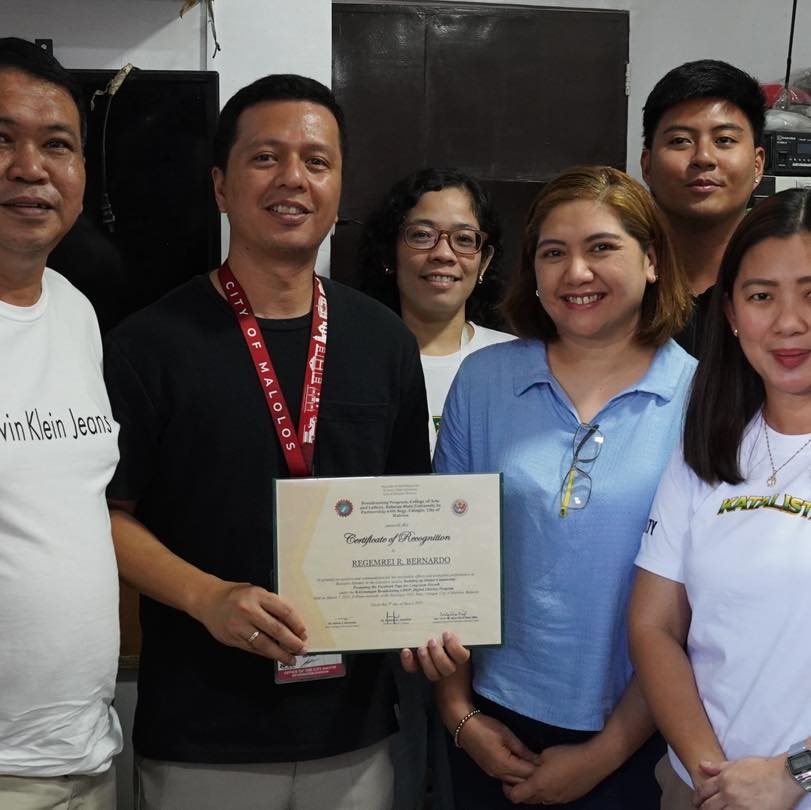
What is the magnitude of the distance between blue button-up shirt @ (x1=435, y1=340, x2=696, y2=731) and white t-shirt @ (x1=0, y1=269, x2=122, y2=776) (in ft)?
2.40

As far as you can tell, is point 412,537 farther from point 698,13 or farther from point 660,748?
point 698,13

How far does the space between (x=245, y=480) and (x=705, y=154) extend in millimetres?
1617

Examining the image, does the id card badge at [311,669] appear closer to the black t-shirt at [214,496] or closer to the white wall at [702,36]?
the black t-shirt at [214,496]

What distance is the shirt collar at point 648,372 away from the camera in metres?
1.97

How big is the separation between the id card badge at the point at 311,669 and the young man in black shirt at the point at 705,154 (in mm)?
1451

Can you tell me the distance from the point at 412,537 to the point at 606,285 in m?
0.61

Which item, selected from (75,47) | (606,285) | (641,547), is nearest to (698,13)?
(75,47)

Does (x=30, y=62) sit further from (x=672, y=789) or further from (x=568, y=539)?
(x=672, y=789)

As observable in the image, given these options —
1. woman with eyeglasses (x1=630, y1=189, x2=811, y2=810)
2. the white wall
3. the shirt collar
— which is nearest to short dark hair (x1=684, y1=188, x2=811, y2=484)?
woman with eyeglasses (x1=630, y1=189, x2=811, y2=810)

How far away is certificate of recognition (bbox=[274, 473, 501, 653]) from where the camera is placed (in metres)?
1.78

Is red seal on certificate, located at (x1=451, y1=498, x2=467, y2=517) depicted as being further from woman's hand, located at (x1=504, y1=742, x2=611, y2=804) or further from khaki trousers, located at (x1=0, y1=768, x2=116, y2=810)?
khaki trousers, located at (x1=0, y1=768, x2=116, y2=810)

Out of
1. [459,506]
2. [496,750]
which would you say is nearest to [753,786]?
[496,750]

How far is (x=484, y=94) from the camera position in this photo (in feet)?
15.6

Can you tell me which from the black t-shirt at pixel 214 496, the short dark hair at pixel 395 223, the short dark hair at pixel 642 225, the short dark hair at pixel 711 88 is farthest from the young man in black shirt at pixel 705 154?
the black t-shirt at pixel 214 496
